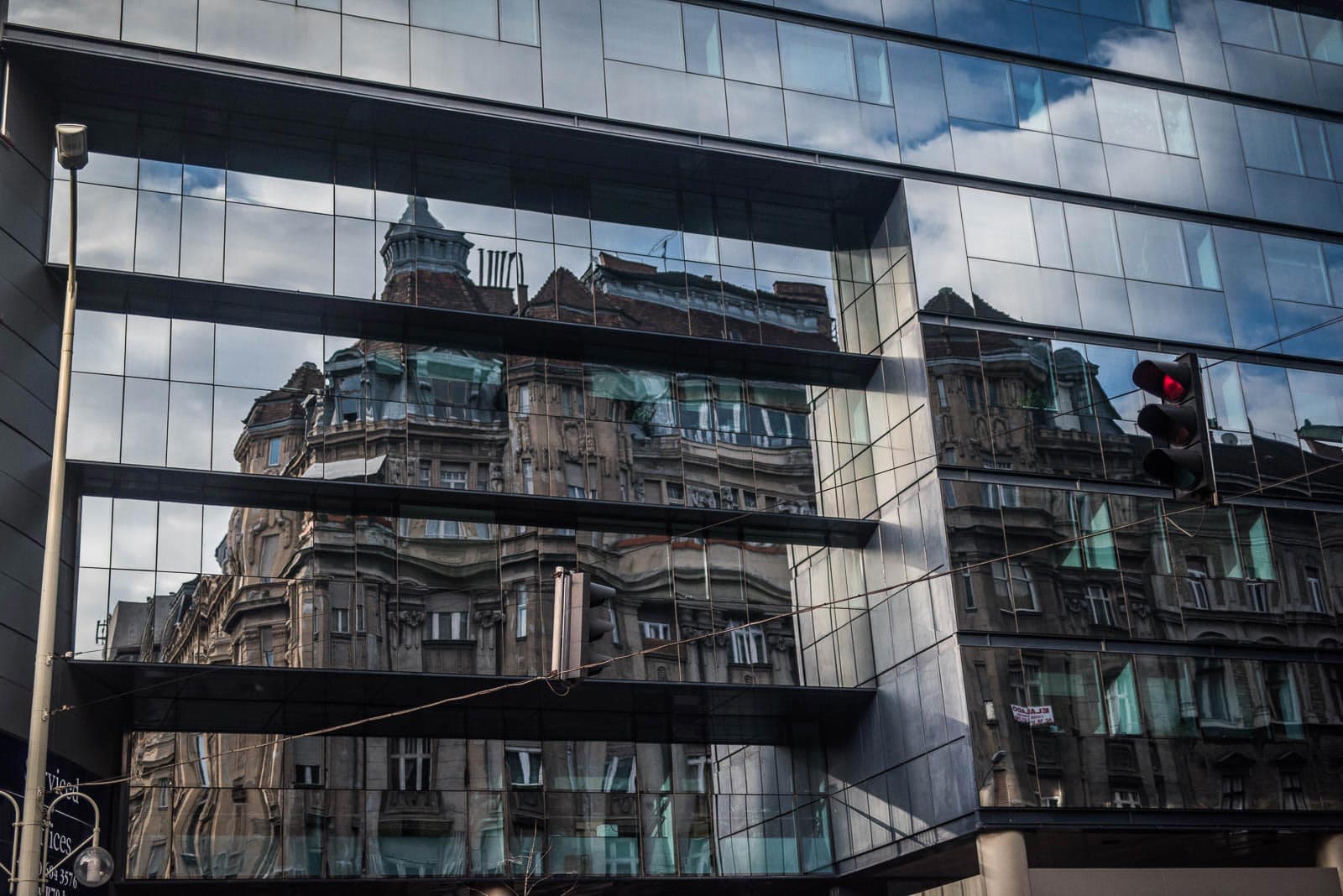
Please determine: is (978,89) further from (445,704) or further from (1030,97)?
(445,704)

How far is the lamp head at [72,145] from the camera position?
1638 cm

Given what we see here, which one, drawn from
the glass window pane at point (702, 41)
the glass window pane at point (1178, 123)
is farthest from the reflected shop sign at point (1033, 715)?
the glass window pane at point (702, 41)

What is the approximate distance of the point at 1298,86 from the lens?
40875 millimetres

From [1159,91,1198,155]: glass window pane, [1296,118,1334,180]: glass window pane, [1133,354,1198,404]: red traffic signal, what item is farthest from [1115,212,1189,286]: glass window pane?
[1133,354,1198,404]: red traffic signal

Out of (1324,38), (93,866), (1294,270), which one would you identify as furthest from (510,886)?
(1324,38)

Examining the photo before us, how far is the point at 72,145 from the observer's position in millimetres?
16484

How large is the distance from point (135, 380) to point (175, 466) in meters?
2.15

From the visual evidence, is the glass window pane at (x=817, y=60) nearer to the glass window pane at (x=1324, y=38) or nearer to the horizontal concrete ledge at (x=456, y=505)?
the horizontal concrete ledge at (x=456, y=505)

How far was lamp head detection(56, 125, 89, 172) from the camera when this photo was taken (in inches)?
645

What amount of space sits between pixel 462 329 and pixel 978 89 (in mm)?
14702

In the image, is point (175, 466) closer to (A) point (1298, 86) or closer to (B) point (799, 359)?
(B) point (799, 359)

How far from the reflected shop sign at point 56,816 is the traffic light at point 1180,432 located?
826 inches

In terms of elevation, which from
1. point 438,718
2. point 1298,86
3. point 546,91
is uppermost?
point 1298,86

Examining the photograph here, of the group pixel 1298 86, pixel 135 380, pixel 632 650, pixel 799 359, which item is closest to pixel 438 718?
pixel 632 650
